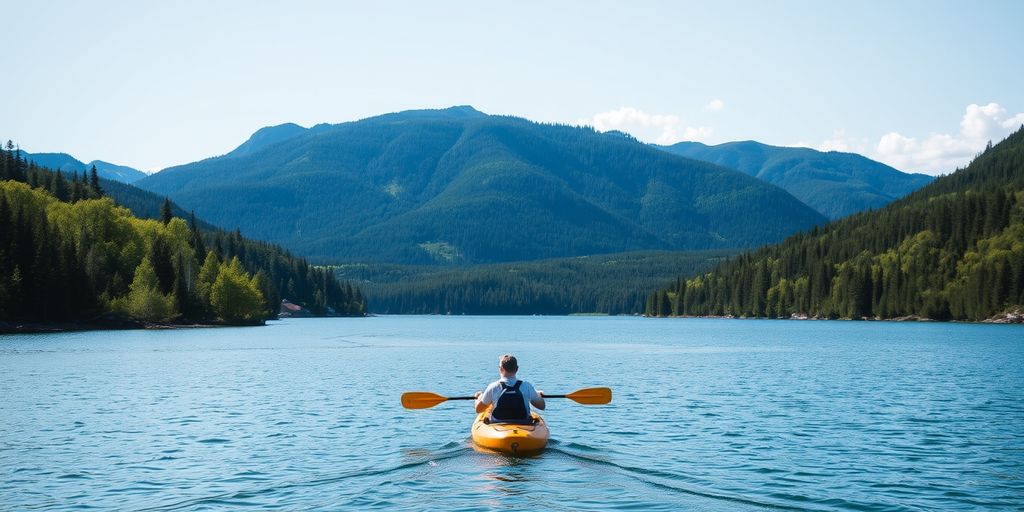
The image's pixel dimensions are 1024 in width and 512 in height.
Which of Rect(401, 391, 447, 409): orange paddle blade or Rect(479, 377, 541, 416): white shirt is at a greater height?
Rect(479, 377, 541, 416): white shirt

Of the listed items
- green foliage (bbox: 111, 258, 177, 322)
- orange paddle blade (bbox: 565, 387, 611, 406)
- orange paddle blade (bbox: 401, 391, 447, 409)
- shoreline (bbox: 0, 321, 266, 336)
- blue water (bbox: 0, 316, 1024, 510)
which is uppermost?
green foliage (bbox: 111, 258, 177, 322)

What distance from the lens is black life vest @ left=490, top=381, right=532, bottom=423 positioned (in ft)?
99.2

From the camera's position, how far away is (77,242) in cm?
13275

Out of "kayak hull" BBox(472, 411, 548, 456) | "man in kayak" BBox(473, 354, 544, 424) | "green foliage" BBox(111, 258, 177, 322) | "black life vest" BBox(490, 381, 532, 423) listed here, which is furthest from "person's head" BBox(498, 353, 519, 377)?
"green foliage" BBox(111, 258, 177, 322)

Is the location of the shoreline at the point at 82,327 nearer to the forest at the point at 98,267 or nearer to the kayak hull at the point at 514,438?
the forest at the point at 98,267

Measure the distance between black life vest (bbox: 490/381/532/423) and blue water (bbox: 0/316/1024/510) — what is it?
1.43m

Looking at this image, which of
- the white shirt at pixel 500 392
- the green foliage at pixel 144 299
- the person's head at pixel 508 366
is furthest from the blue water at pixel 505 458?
the green foliage at pixel 144 299

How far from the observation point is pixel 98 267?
130 m

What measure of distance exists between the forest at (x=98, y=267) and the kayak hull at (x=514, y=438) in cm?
9655

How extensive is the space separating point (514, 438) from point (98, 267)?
115399 mm

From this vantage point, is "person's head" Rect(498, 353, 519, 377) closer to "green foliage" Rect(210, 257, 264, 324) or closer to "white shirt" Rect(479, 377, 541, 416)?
"white shirt" Rect(479, 377, 541, 416)

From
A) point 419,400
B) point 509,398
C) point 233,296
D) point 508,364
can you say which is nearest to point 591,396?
point 419,400

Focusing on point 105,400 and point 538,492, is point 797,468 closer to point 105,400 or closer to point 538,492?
point 538,492

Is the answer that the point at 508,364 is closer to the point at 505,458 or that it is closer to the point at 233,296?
the point at 505,458
